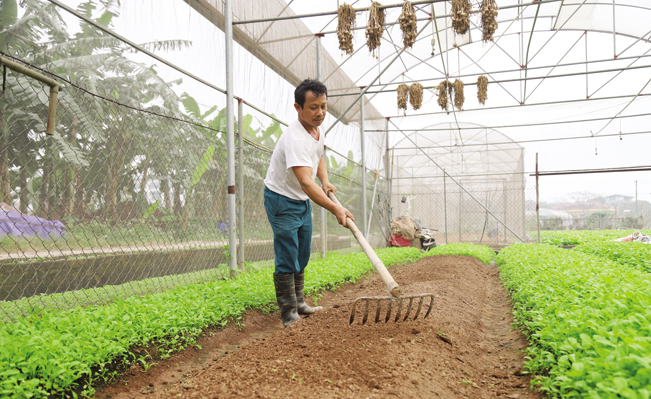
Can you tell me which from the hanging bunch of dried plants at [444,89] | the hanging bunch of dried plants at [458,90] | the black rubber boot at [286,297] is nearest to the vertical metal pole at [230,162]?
the black rubber boot at [286,297]

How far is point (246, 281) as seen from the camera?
4.12 m

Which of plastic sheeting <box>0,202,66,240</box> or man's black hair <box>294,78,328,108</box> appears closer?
plastic sheeting <box>0,202,66,240</box>

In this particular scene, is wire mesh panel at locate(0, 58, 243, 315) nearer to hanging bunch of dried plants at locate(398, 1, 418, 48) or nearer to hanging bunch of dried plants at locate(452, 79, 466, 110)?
hanging bunch of dried plants at locate(398, 1, 418, 48)

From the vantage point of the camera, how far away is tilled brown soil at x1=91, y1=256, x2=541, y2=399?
1.87 meters

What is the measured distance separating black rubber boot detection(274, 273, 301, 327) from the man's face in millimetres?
1253

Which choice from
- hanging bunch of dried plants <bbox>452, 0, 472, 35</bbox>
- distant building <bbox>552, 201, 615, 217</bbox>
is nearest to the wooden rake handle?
hanging bunch of dried plants <bbox>452, 0, 472, 35</bbox>

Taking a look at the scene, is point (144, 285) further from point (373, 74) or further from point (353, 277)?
point (373, 74)

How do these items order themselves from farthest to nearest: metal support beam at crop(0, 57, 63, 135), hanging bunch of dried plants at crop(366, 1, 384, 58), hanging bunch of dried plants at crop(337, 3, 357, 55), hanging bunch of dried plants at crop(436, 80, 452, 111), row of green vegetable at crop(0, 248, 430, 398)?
hanging bunch of dried plants at crop(436, 80, 452, 111), hanging bunch of dried plants at crop(337, 3, 357, 55), hanging bunch of dried plants at crop(366, 1, 384, 58), metal support beam at crop(0, 57, 63, 135), row of green vegetable at crop(0, 248, 430, 398)

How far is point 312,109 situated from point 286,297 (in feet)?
4.95

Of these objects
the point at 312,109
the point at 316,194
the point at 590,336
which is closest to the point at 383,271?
the point at 316,194

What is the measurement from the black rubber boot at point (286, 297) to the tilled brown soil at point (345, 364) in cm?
23

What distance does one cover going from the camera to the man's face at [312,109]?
320 centimetres

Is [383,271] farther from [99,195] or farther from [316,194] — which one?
[99,195]

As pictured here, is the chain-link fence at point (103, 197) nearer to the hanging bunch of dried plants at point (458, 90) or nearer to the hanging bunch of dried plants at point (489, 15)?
the hanging bunch of dried plants at point (489, 15)
